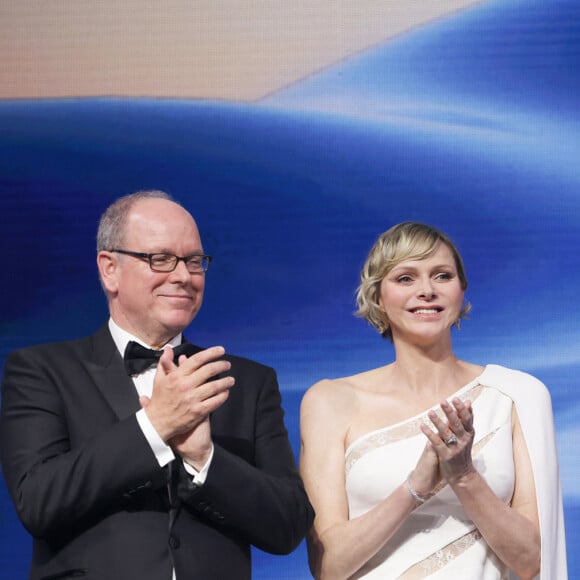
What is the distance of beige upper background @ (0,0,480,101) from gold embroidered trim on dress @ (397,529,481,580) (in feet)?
6.52

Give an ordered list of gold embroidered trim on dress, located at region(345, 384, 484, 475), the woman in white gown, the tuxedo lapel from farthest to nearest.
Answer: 1. gold embroidered trim on dress, located at region(345, 384, 484, 475)
2. the woman in white gown
3. the tuxedo lapel

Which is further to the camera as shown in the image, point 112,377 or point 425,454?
point 425,454

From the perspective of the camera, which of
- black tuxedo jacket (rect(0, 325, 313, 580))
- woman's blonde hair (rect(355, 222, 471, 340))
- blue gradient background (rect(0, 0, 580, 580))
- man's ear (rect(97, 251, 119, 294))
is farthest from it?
blue gradient background (rect(0, 0, 580, 580))

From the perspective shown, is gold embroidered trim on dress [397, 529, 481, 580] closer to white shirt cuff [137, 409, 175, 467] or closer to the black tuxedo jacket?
the black tuxedo jacket

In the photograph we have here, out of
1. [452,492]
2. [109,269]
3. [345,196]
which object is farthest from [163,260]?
[345,196]

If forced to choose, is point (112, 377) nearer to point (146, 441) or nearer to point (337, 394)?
point (146, 441)

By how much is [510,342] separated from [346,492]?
134 cm

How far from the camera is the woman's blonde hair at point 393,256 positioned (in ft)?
10.1

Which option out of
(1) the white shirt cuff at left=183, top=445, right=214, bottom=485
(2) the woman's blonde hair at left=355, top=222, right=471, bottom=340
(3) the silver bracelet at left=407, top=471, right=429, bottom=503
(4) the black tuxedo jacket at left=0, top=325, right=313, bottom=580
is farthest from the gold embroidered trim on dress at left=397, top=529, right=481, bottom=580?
(1) the white shirt cuff at left=183, top=445, right=214, bottom=485

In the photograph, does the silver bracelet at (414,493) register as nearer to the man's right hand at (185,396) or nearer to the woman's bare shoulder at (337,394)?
the woman's bare shoulder at (337,394)

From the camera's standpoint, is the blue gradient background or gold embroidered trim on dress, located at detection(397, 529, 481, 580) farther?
the blue gradient background

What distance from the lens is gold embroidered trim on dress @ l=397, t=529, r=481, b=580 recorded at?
2885 mm

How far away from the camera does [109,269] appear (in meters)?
2.70

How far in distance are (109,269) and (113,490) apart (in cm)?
62
